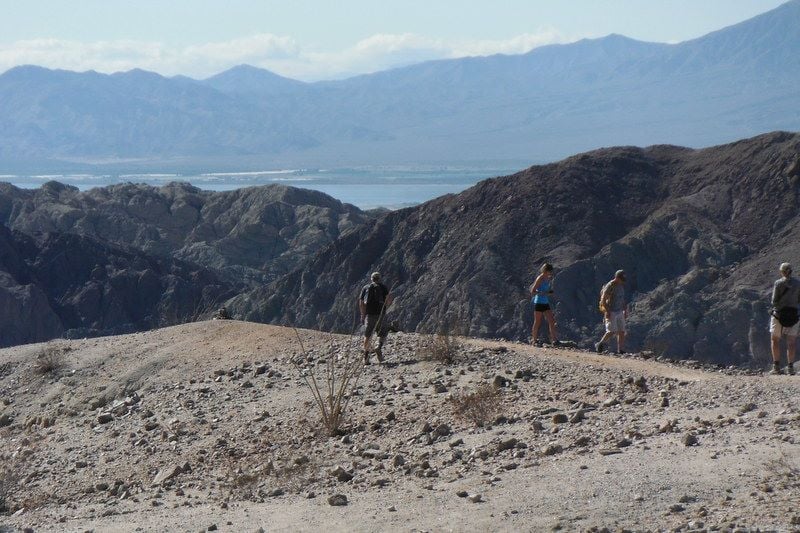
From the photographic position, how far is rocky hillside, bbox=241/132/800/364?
33812mm

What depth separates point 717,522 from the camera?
7164 mm

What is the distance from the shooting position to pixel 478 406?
35.5 ft

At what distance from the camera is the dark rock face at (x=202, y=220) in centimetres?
6681

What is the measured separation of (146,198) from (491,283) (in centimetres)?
4272

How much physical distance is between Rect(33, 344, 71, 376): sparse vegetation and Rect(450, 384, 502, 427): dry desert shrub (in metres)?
7.46

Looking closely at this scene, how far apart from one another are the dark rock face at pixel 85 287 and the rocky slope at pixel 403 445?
35.0 metres

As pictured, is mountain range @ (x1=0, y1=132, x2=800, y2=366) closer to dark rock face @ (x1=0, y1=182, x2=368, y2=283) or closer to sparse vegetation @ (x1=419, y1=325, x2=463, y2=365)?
dark rock face @ (x1=0, y1=182, x2=368, y2=283)

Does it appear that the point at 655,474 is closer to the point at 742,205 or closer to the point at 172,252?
the point at 742,205

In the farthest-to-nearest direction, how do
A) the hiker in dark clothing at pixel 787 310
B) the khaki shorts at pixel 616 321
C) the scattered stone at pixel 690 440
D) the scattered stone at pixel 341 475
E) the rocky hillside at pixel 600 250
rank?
the rocky hillside at pixel 600 250, the khaki shorts at pixel 616 321, the hiker in dark clothing at pixel 787 310, the scattered stone at pixel 341 475, the scattered stone at pixel 690 440

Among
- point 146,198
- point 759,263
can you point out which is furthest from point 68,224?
point 759,263

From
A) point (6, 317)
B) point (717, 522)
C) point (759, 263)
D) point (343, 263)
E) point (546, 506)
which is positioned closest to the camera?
point (717, 522)

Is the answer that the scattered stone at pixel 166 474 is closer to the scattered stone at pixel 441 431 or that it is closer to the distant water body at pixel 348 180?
the scattered stone at pixel 441 431

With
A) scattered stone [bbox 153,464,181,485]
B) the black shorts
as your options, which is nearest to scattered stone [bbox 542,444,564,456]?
scattered stone [bbox 153,464,181,485]

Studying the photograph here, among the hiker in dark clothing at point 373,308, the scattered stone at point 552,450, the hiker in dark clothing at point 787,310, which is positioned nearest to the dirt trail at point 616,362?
the hiker in dark clothing at point 787,310
